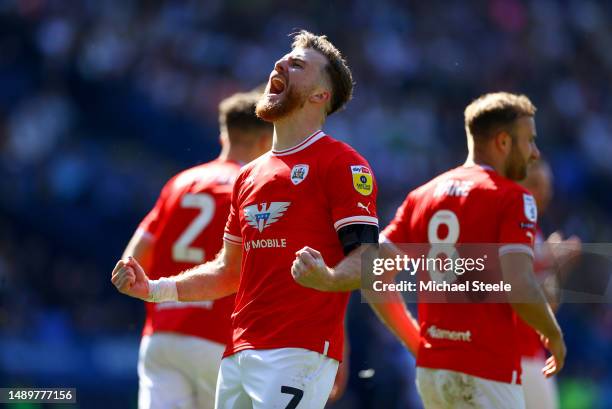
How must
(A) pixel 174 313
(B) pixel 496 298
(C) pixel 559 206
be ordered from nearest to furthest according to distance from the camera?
(B) pixel 496 298 < (A) pixel 174 313 < (C) pixel 559 206

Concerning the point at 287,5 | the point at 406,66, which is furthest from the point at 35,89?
the point at 406,66

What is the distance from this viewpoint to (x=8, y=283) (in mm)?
12008

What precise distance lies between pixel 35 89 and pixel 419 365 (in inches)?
396

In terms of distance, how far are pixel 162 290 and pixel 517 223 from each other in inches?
71.9

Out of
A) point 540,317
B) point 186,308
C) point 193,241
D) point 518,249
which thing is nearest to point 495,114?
point 518,249

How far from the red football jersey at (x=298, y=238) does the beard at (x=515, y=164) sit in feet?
5.20

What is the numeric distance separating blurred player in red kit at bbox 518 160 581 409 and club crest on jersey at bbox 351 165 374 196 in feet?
6.23

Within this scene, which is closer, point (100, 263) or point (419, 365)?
point (419, 365)

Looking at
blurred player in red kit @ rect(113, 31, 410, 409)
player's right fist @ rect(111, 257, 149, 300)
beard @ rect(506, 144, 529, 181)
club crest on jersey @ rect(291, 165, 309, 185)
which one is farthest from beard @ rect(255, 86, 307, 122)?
beard @ rect(506, 144, 529, 181)

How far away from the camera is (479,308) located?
5160 mm

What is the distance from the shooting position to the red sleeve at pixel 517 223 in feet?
16.5

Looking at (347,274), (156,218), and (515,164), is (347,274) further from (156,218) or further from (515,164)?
(156,218)

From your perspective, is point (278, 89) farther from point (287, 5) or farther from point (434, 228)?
point (287, 5)

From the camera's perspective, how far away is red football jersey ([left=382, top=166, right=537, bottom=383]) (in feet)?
16.7
